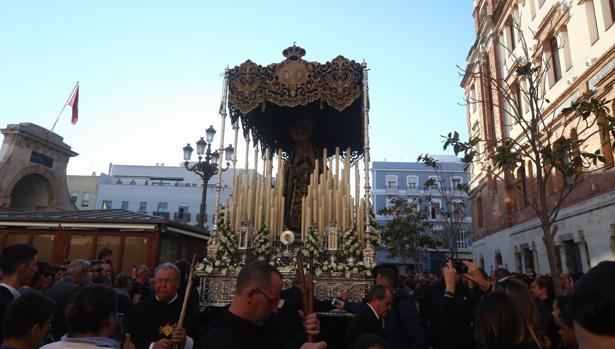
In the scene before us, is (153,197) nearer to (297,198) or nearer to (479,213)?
(479,213)

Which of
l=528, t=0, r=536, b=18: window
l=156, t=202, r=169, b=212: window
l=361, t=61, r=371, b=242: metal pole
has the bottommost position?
l=361, t=61, r=371, b=242: metal pole

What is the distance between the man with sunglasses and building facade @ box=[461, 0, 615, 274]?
8020mm

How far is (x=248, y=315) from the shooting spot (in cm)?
221

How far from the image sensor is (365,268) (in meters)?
8.02

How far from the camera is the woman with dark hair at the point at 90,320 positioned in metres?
Answer: 2.38

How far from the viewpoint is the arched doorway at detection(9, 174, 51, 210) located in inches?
997

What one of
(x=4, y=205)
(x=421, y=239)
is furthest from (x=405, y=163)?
(x=4, y=205)

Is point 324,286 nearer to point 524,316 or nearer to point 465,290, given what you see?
point 465,290

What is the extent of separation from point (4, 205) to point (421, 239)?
25.1m

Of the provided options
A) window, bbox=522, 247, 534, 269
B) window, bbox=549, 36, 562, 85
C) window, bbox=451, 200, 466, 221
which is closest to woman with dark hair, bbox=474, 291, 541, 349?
window, bbox=549, 36, 562, 85

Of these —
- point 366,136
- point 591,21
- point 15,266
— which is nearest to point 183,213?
point 366,136

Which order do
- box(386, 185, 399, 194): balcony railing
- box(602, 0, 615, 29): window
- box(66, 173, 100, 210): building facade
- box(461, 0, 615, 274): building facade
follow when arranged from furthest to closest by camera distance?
box(66, 173, 100, 210): building facade
box(386, 185, 399, 194): balcony railing
box(602, 0, 615, 29): window
box(461, 0, 615, 274): building facade

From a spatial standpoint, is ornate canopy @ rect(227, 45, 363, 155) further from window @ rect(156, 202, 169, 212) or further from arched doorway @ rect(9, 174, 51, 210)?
window @ rect(156, 202, 169, 212)

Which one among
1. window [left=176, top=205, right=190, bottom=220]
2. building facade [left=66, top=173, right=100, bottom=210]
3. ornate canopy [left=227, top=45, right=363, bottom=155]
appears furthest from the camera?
building facade [left=66, top=173, right=100, bottom=210]
